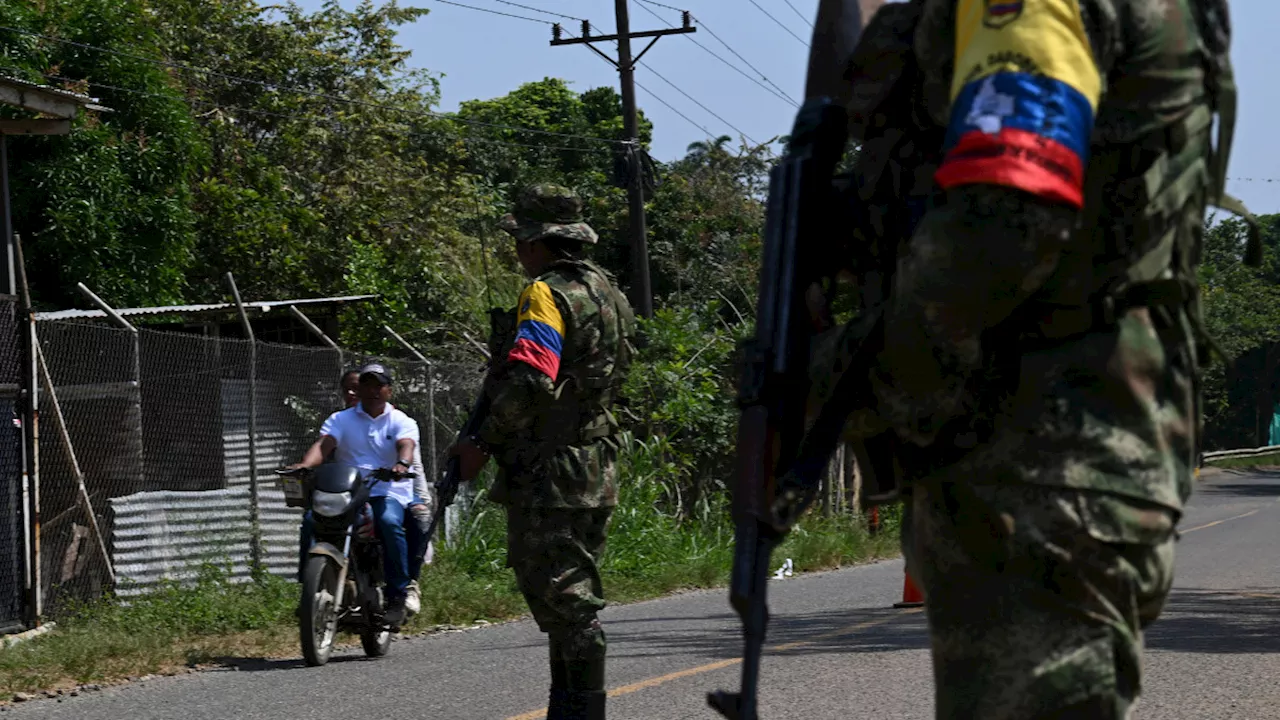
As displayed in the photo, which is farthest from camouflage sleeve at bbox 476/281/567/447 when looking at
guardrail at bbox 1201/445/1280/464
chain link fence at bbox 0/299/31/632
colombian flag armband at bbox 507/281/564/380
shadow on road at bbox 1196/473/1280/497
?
guardrail at bbox 1201/445/1280/464

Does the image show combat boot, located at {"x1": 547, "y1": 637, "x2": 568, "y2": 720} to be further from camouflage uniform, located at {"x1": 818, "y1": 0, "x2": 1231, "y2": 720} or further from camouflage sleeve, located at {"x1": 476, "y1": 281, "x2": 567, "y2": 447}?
camouflage uniform, located at {"x1": 818, "y1": 0, "x2": 1231, "y2": 720}

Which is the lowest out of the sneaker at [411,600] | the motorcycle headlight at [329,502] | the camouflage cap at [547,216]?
the sneaker at [411,600]

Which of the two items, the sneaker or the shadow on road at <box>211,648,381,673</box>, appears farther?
the sneaker

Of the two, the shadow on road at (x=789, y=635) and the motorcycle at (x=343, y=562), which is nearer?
the shadow on road at (x=789, y=635)

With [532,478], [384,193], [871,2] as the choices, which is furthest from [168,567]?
[384,193]

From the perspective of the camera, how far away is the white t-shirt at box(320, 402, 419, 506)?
33.3ft

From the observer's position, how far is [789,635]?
9.56 metres

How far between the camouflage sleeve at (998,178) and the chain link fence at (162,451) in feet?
28.5

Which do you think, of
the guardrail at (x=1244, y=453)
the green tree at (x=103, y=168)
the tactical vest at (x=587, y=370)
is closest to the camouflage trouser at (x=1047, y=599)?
the tactical vest at (x=587, y=370)

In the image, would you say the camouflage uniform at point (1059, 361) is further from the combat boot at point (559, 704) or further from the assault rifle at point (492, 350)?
the assault rifle at point (492, 350)

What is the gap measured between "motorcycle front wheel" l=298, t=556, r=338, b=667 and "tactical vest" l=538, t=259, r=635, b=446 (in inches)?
131

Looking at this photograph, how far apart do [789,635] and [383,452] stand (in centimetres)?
257

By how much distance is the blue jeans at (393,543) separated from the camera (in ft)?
32.0

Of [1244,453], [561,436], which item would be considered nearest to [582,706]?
[561,436]
